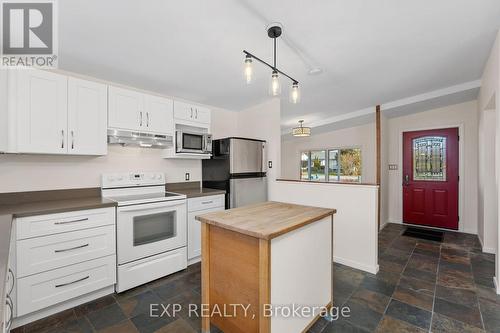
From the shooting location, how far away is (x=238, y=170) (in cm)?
330

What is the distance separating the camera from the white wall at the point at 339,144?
18.3 ft

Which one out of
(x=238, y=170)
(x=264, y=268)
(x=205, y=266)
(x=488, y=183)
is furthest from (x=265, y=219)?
(x=488, y=183)

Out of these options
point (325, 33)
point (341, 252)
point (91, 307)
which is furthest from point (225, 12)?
point (341, 252)

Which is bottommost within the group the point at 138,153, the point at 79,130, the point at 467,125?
the point at 138,153

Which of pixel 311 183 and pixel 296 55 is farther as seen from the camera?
pixel 311 183

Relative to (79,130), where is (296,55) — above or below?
above

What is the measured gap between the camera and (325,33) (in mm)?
2027

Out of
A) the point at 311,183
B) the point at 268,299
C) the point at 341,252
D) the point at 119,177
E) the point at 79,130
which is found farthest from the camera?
the point at 311,183

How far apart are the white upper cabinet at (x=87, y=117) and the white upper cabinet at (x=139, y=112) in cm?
9

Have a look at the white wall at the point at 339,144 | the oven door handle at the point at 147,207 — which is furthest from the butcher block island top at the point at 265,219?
the white wall at the point at 339,144

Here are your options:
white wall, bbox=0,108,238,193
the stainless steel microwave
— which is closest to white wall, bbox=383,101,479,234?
the stainless steel microwave

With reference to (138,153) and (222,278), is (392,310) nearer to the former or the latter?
(222,278)

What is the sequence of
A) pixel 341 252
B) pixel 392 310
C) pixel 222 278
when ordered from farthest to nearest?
pixel 341 252 → pixel 392 310 → pixel 222 278

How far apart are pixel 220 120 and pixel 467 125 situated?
4.68m
